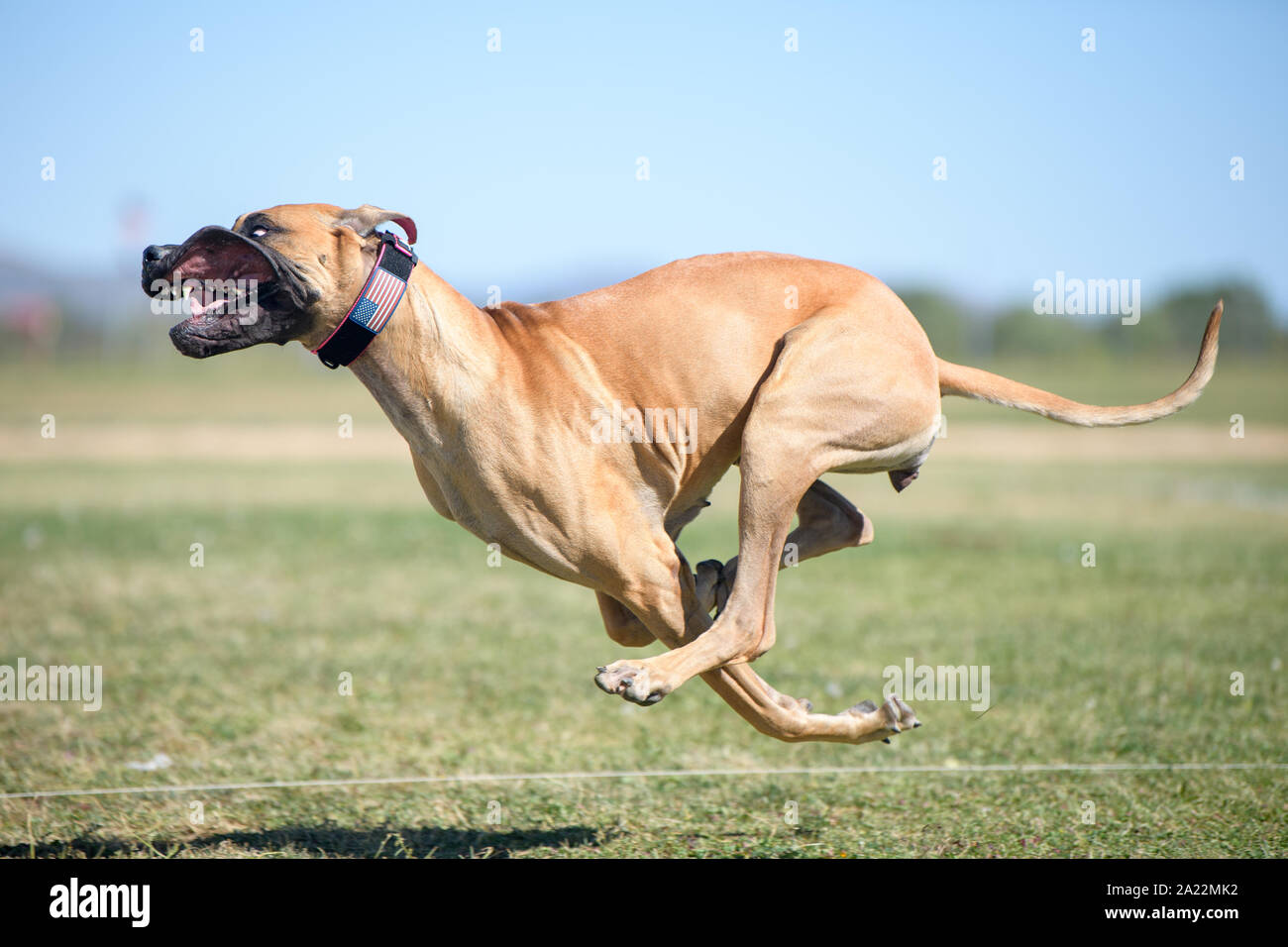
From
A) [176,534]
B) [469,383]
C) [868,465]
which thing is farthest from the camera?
[176,534]

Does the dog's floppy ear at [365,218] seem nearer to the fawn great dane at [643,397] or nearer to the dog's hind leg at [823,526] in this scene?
the fawn great dane at [643,397]

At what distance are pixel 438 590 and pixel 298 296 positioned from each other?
350 inches

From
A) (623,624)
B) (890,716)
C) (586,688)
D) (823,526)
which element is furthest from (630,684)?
(586,688)

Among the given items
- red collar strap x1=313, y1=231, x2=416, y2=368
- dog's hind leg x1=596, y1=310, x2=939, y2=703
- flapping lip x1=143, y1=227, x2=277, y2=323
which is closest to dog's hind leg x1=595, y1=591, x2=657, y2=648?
dog's hind leg x1=596, y1=310, x2=939, y2=703

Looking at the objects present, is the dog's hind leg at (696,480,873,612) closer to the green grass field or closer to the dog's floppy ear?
the green grass field

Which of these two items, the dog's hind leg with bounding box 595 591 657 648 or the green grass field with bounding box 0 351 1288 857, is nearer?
the dog's hind leg with bounding box 595 591 657 648

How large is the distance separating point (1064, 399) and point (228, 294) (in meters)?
3.39

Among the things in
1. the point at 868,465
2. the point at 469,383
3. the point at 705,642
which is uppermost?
the point at 469,383

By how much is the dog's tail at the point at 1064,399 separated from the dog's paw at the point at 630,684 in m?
1.89

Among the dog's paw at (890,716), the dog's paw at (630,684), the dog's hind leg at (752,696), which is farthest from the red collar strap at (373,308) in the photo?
the dog's paw at (890,716)

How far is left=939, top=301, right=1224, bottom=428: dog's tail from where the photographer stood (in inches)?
211
